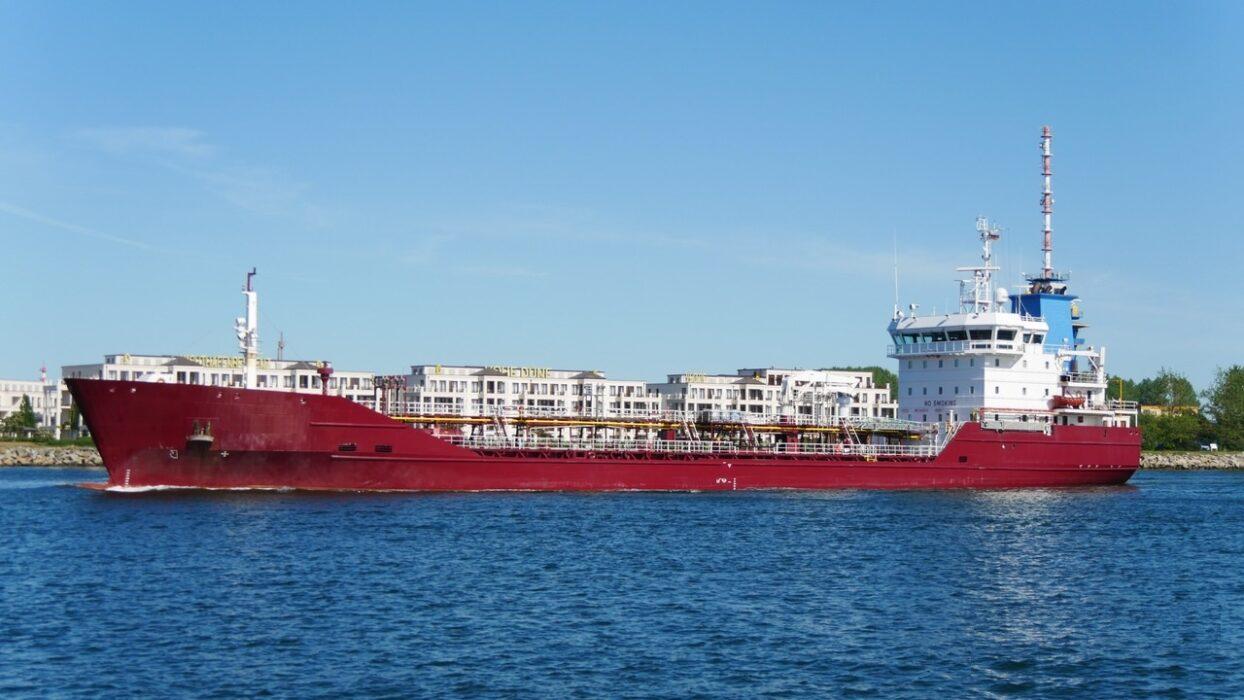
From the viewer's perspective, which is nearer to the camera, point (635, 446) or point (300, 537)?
point (300, 537)

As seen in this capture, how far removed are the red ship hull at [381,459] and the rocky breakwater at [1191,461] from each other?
55.8 meters

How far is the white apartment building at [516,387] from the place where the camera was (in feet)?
378

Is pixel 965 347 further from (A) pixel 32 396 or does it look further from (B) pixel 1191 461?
(A) pixel 32 396

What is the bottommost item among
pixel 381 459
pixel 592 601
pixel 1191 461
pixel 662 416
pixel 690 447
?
pixel 592 601

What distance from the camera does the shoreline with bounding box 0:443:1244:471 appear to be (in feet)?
293

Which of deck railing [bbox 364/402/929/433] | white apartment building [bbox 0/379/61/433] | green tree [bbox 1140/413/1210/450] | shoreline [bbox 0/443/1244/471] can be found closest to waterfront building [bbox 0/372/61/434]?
white apartment building [bbox 0/379/61/433]

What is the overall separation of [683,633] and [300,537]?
14.3 m

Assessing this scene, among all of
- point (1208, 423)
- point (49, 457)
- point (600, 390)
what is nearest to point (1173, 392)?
point (1208, 423)

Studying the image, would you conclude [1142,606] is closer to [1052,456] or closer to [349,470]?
[349,470]

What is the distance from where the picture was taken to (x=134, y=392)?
43312 mm

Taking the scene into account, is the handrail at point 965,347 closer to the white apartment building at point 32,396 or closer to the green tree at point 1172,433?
the green tree at point 1172,433

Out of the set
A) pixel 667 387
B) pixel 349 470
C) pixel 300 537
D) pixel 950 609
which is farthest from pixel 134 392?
pixel 667 387

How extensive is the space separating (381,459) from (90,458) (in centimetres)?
5123

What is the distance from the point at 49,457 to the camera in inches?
3588
